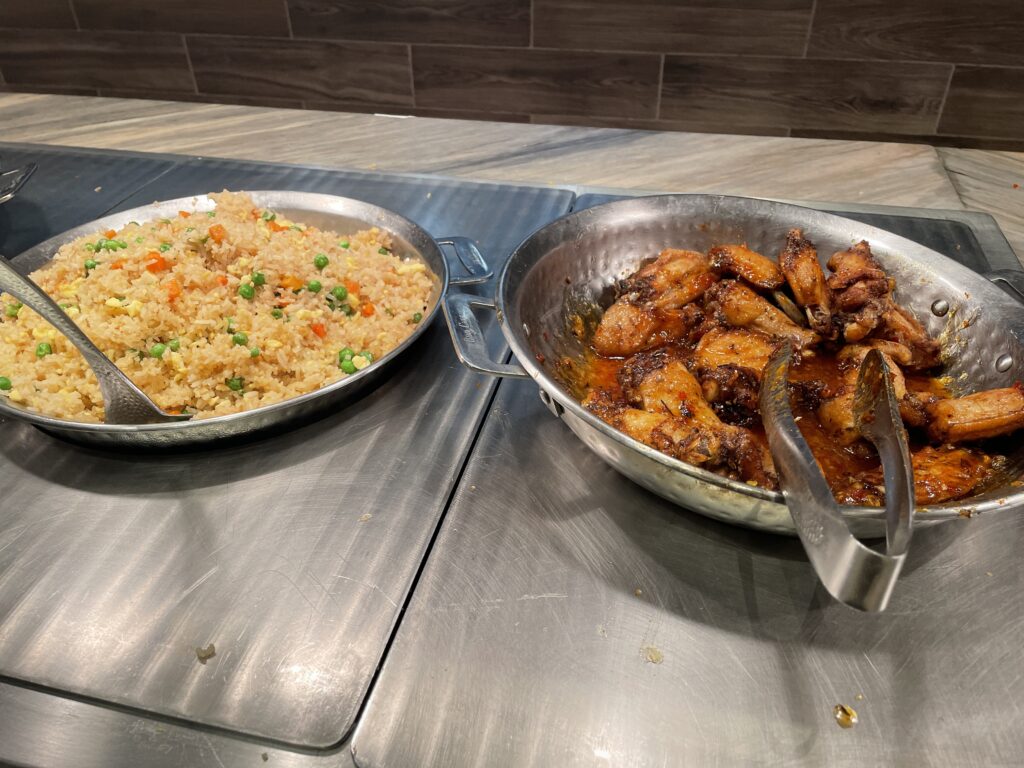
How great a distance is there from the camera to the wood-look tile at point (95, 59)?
13.9 ft

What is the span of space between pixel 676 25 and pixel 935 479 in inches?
124

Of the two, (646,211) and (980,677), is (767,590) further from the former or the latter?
→ (646,211)

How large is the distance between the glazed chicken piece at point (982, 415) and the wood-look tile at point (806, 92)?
116 inches

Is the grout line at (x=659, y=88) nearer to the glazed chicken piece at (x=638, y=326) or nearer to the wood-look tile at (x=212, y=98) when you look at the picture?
the wood-look tile at (x=212, y=98)

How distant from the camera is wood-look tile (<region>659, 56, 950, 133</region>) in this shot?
11.3 feet

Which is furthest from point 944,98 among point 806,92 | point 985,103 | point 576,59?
point 576,59

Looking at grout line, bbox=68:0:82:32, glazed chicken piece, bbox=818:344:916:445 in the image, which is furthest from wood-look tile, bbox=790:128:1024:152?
grout line, bbox=68:0:82:32

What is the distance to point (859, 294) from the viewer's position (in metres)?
1.31

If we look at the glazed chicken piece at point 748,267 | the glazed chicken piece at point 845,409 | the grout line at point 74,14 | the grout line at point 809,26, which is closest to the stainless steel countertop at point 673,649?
the glazed chicken piece at point 845,409

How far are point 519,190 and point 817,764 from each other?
175 cm

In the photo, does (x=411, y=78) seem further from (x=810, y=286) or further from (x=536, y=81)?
(x=810, y=286)

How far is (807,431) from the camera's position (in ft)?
3.81

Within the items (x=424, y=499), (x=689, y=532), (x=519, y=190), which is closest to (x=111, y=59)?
(x=519, y=190)

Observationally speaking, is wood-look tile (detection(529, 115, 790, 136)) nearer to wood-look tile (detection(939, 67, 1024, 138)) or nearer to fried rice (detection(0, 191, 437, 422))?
wood-look tile (detection(939, 67, 1024, 138))
